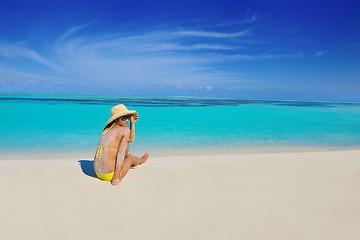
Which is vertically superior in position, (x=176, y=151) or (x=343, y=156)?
(x=343, y=156)

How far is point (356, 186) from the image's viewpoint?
3.64 m

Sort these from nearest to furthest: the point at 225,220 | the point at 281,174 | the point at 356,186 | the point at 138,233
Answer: the point at 138,233 < the point at 225,220 < the point at 356,186 < the point at 281,174

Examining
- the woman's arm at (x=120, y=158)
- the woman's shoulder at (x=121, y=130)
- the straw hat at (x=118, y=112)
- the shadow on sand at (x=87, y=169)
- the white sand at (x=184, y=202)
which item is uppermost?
the straw hat at (x=118, y=112)

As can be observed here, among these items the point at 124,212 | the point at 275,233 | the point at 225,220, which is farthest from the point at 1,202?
the point at 275,233

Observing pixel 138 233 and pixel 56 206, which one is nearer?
pixel 138 233

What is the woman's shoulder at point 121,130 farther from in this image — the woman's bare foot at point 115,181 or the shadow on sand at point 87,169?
the shadow on sand at point 87,169

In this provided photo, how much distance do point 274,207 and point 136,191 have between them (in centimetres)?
155

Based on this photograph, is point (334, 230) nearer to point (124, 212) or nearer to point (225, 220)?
point (225, 220)

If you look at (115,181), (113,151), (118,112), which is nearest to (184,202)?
(115,181)

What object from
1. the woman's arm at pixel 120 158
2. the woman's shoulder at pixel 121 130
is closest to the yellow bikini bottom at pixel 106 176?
the woman's arm at pixel 120 158

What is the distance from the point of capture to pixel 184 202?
3.03 meters

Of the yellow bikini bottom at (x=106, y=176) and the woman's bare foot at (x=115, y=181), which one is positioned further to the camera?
the yellow bikini bottom at (x=106, y=176)

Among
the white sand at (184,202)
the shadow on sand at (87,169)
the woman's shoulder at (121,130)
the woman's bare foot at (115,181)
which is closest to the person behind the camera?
the white sand at (184,202)

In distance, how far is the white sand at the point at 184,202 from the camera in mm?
2412
